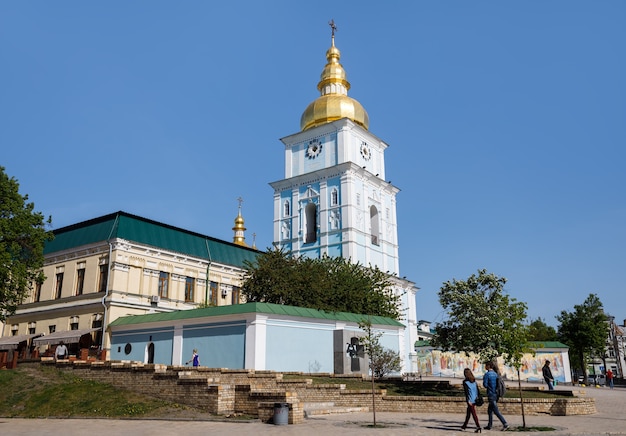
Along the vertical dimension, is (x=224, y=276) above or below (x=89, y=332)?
above

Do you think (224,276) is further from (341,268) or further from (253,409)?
(253,409)

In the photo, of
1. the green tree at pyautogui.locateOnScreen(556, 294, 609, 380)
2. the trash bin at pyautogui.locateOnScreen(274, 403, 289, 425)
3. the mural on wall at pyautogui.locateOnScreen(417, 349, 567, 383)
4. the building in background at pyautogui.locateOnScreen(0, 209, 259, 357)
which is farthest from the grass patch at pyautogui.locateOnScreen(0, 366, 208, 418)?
the green tree at pyautogui.locateOnScreen(556, 294, 609, 380)

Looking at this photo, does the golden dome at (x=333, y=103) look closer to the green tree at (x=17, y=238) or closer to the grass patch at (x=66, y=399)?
the green tree at (x=17, y=238)

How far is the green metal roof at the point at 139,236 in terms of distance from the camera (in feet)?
121

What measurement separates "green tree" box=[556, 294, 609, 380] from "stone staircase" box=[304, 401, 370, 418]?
3352 cm

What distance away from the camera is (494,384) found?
583 inches

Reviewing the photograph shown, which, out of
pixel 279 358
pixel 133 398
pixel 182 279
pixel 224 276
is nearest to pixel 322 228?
pixel 224 276

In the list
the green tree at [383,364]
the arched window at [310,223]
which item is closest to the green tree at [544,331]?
the arched window at [310,223]

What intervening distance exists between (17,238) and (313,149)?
2827 centimetres

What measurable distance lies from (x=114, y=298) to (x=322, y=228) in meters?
20.0

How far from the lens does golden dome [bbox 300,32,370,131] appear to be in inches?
2085

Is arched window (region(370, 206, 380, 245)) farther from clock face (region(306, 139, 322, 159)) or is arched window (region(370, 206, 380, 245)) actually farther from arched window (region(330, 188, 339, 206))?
clock face (region(306, 139, 322, 159))

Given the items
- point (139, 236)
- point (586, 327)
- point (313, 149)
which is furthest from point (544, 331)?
point (139, 236)

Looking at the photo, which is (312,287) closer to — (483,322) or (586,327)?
(483,322)
